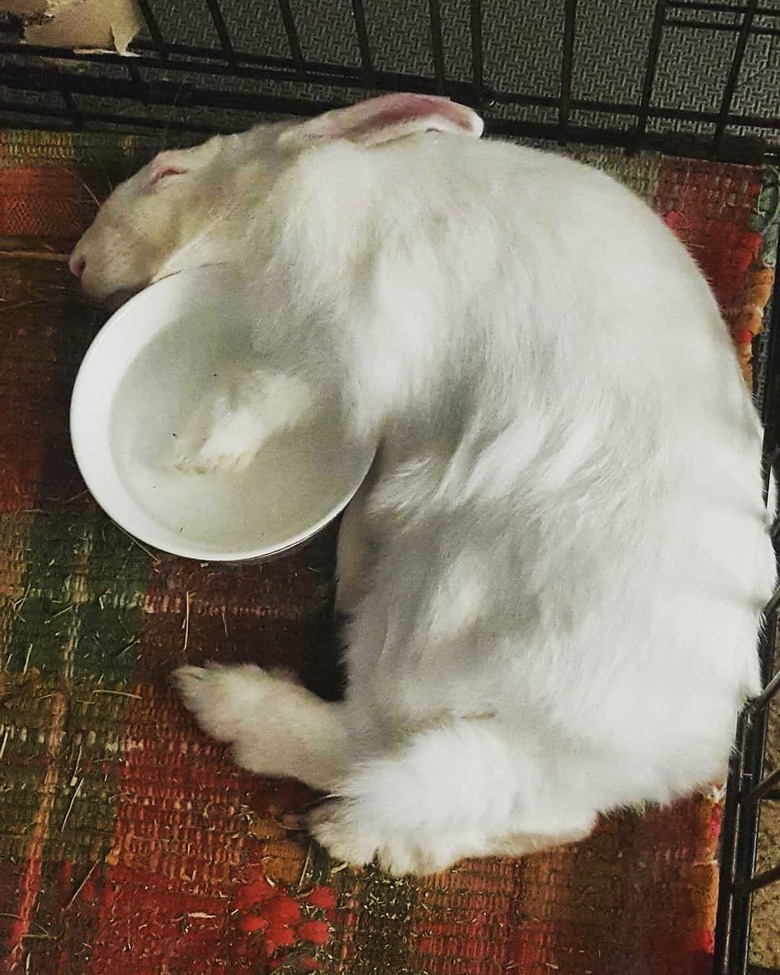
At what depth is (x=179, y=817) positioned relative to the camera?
1.49 m

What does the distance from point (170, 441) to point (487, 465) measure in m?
0.50

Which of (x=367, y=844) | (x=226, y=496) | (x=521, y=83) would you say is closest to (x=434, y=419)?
(x=226, y=496)

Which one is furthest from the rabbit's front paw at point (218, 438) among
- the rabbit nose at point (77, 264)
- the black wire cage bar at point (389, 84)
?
the black wire cage bar at point (389, 84)

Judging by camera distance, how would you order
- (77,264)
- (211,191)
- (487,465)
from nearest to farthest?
(487,465)
(211,191)
(77,264)

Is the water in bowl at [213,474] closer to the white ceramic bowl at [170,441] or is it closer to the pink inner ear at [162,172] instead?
the white ceramic bowl at [170,441]

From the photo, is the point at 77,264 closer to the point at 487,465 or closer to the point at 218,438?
the point at 218,438

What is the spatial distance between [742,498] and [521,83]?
100 centimetres

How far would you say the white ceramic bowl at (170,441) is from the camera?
147 centimetres

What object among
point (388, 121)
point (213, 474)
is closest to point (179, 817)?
point (213, 474)

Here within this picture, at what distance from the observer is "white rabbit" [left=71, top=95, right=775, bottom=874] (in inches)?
47.8

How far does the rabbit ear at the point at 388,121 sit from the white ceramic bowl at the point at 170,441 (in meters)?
0.23

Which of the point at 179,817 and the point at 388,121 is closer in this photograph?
the point at 388,121

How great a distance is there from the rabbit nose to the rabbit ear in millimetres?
378

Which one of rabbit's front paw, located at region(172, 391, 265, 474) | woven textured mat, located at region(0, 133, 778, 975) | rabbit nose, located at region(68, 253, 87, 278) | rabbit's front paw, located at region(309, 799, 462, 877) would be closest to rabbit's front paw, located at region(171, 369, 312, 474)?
rabbit's front paw, located at region(172, 391, 265, 474)
